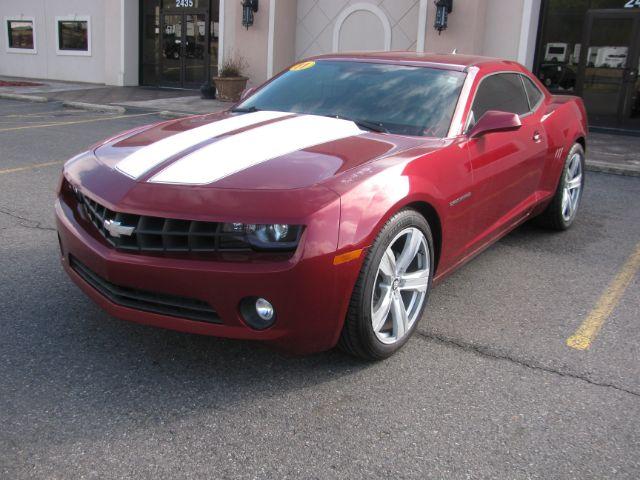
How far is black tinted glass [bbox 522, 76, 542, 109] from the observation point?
16.3 ft

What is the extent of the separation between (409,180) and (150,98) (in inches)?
580

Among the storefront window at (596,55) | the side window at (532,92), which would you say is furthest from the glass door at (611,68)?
the side window at (532,92)

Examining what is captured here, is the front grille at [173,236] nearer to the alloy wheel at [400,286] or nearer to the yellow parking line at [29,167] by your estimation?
the alloy wheel at [400,286]

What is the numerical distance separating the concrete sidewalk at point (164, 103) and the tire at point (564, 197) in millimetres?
3378

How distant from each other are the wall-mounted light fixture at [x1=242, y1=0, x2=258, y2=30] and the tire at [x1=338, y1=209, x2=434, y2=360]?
13.9 m

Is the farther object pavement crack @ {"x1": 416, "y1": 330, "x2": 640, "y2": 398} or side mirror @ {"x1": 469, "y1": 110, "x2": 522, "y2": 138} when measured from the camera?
side mirror @ {"x1": 469, "y1": 110, "x2": 522, "y2": 138}

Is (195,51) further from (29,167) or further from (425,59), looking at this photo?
(425,59)

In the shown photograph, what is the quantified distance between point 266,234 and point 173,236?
40 centimetres

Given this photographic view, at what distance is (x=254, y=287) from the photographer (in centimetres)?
256

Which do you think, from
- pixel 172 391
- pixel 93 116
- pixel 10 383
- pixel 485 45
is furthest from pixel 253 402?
pixel 485 45

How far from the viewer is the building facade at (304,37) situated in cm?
1305

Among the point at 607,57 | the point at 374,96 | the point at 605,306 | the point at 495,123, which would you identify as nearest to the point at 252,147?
the point at 374,96

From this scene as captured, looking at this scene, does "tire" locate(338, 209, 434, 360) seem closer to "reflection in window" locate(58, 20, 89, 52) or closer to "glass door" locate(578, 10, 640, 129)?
"glass door" locate(578, 10, 640, 129)

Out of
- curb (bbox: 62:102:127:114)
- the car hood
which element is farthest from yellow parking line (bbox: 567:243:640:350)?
curb (bbox: 62:102:127:114)
